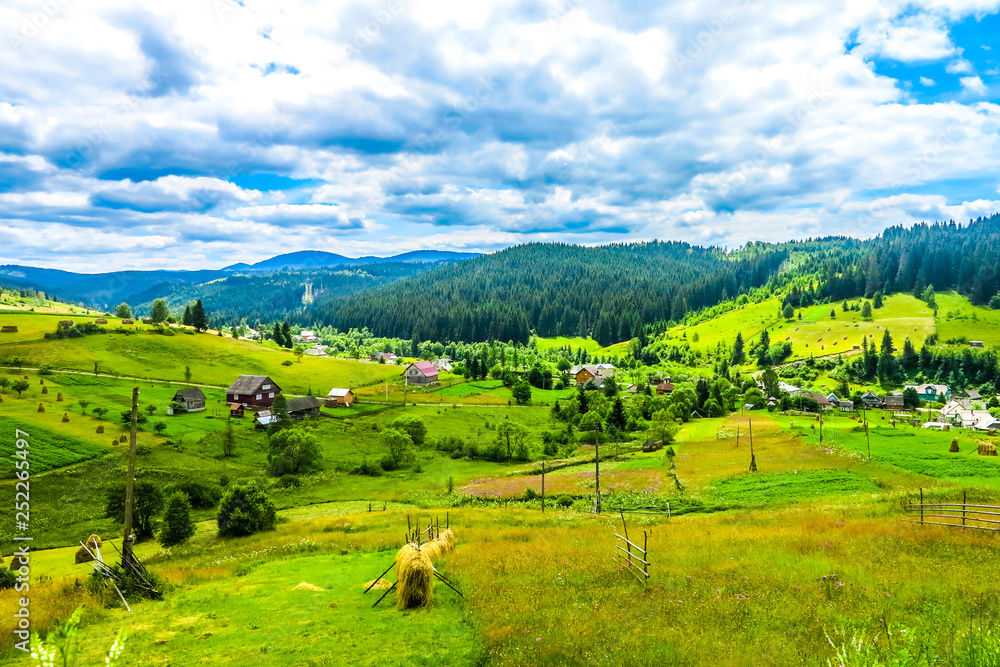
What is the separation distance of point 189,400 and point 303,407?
58.9 ft

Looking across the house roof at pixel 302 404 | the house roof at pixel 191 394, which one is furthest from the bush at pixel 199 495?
the house roof at pixel 191 394

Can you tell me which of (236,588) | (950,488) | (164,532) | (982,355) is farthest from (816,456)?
(982,355)

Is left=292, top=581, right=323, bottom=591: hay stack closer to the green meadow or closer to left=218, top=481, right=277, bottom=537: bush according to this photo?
the green meadow

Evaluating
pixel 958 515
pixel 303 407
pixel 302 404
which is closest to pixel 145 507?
pixel 303 407

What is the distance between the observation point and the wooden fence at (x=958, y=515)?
21.3 m

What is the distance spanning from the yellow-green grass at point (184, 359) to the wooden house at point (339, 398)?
6753mm

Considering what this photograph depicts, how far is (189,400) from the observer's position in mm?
83188

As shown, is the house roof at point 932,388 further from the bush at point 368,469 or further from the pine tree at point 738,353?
the bush at point 368,469

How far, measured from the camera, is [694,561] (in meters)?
19.5

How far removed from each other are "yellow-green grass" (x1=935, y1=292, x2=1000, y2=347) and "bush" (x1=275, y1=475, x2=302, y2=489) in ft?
639

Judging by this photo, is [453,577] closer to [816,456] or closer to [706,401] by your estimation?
[816,456]

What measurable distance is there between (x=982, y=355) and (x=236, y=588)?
19278 centimetres

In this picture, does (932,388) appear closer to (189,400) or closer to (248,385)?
(248,385)

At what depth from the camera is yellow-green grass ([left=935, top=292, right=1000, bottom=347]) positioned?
529 feet
